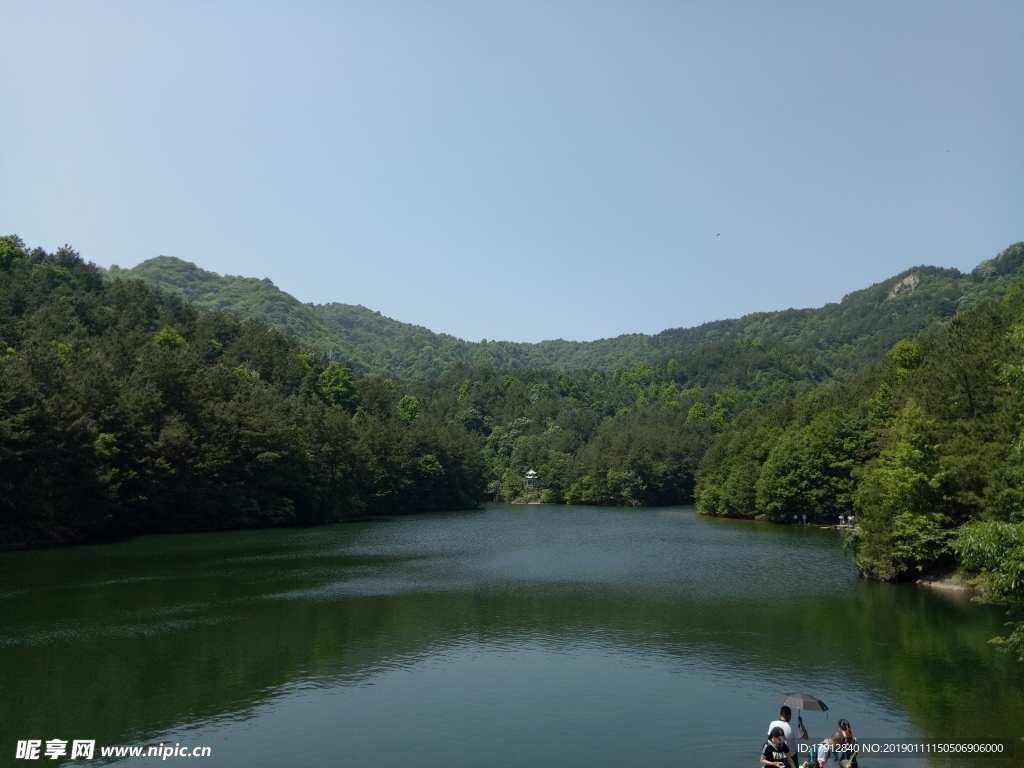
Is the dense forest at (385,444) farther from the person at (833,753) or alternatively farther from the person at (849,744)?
the person at (833,753)

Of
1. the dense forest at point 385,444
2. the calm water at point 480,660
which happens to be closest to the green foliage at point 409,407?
the dense forest at point 385,444

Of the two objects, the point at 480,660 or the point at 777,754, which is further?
the point at 480,660

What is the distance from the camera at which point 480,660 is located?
27.1 m

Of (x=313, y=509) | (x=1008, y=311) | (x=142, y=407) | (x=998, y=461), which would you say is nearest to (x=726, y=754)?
(x=998, y=461)

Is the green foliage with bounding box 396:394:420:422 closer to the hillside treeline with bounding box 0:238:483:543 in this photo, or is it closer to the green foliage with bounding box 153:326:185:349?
the hillside treeline with bounding box 0:238:483:543

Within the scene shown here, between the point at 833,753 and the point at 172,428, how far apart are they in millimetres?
64045

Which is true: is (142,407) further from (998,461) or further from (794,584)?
(998,461)

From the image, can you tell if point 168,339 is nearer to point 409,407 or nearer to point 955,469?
point 409,407

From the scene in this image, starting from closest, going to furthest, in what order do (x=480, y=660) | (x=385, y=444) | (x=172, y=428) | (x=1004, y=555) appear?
(x=1004, y=555) → (x=480, y=660) → (x=172, y=428) → (x=385, y=444)

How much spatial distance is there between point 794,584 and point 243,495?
5096 centimetres

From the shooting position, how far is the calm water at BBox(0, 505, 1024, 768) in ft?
64.7

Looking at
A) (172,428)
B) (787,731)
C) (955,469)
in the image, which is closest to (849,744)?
(787,731)

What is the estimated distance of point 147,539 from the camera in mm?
62156

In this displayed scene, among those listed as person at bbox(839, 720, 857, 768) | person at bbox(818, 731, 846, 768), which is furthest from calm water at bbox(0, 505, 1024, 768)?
person at bbox(839, 720, 857, 768)
